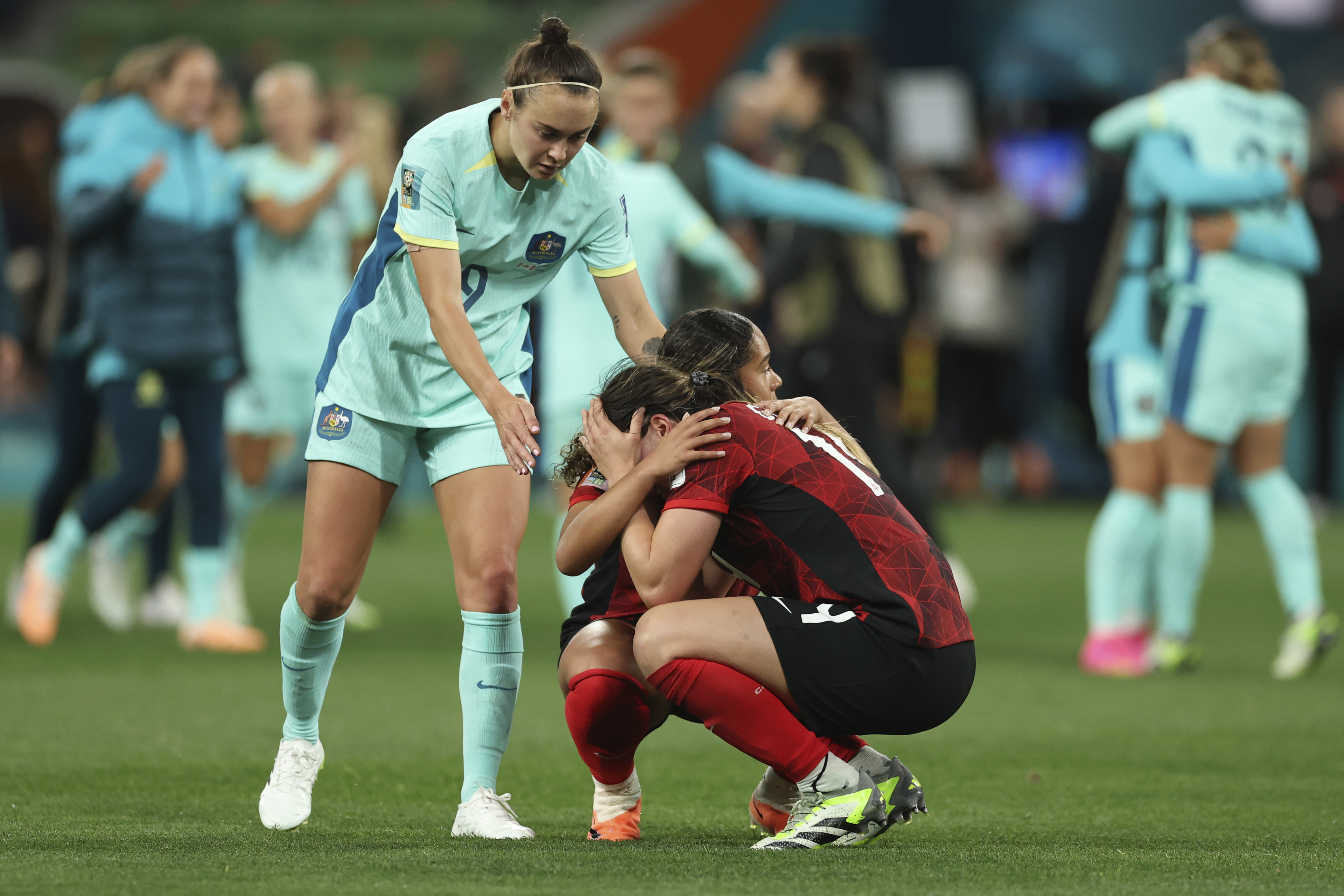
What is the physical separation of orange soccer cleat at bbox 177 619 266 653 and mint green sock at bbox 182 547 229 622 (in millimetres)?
35

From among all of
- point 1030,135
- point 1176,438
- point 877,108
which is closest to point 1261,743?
point 1176,438

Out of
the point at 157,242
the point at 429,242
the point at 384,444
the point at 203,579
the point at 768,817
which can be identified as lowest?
the point at 203,579

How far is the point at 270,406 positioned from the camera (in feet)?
27.3

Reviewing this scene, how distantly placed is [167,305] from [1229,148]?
4.24m

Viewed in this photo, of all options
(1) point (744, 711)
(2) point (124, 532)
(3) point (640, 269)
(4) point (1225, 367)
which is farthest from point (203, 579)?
(1) point (744, 711)

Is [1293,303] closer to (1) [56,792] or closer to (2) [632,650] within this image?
(2) [632,650]

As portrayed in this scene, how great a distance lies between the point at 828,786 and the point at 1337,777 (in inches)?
71.6

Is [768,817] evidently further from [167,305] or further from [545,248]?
[167,305]

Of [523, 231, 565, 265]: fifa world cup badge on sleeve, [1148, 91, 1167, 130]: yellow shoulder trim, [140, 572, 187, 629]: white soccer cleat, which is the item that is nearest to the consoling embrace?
[523, 231, 565, 265]: fifa world cup badge on sleeve

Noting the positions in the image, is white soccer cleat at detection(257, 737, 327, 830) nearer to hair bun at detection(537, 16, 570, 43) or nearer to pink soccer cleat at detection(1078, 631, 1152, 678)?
hair bun at detection(537, 16, 570, 43)

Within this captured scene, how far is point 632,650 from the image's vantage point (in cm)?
383

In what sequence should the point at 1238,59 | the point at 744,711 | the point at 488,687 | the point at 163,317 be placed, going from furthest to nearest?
the point at 163,317, the point at 1238,59, the point at 488,687, the point at 744,711

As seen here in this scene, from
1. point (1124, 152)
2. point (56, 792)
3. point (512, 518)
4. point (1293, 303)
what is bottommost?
point (56, 792)

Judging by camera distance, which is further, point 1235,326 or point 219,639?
point 219,639
